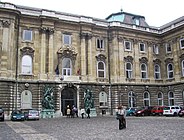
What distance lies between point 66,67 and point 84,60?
3090 millimetres

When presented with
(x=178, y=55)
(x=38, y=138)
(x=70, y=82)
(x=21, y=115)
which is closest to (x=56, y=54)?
(x=70, y=82)

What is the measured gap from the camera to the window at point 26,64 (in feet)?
121

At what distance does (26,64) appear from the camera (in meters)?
37.1

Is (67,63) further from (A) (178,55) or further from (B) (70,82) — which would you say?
(A) (178,55)

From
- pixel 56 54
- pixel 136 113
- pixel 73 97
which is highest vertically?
pixel 56 54

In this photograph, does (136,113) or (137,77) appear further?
(137,77)

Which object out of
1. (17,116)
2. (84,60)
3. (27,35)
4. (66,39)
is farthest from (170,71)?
(17,116)

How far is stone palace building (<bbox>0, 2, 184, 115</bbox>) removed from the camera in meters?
35.7

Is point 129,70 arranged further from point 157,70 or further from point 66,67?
point 66,67

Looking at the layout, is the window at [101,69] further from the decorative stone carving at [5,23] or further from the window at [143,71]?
the decorative stone carving at [5,23]

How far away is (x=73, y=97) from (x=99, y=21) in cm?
1388

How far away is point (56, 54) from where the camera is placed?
1537 inches

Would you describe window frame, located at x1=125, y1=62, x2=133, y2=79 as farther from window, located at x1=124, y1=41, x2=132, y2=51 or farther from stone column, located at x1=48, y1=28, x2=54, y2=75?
stone column, located at x1=48, y1=28, x2=54, y2=75

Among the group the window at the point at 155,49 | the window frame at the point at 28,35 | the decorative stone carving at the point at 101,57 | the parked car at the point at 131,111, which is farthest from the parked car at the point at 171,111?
the window frame at the point at 28,35
